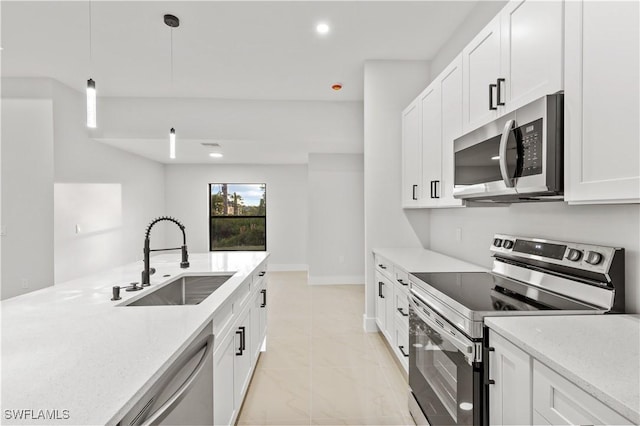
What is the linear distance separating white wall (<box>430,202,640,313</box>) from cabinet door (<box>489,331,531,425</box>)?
0.58 metres

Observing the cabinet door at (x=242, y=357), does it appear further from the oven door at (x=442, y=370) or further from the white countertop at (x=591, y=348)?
the white countertop at (x=591, y=348)

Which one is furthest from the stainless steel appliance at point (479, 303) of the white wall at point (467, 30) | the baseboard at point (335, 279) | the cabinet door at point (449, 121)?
the baseboard at point (335, 279)

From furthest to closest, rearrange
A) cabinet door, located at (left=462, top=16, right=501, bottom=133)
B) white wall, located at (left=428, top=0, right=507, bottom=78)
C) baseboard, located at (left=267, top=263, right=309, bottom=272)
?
1. baseboard, located at (left=267, top=263, right=309, bottom=272)
2. white wall, located at (left=428, top=0, right=507, bottom=78)
3. cabinet door, located at (left=462, top=16, right=501, bottom=133)

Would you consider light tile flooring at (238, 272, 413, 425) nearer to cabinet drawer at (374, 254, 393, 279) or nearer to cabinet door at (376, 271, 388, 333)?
cabinet door at (376, 271, 388, 333)

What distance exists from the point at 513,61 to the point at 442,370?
1573 mm

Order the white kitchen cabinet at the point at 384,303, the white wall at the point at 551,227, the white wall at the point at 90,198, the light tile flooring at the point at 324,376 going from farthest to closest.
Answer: the white wall at the point at 90,198
the white kitchen cabinet at the point at 384,303
the light tile flooring at the point at 324,376
the white wall at the point at 551,227

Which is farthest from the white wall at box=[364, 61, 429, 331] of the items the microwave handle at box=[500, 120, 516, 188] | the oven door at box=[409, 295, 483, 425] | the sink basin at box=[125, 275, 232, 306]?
the microwave handle at box=[500, 120, 516, 188]

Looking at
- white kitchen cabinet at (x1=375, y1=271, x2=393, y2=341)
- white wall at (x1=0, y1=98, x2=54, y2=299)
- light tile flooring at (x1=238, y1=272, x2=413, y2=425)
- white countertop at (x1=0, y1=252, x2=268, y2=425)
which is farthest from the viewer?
white wall at (x1=0, y1=98, x2=54, y2=299)

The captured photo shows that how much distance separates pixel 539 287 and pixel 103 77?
4755 mm

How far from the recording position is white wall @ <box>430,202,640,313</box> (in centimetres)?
115

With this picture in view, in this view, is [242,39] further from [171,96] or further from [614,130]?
[614,130]

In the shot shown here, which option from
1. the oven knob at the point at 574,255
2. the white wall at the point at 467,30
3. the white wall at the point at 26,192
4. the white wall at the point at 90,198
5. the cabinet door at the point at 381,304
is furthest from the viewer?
the white wall at the point at 90,198

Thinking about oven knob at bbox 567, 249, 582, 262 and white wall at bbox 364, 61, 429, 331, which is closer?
oven knob at bbox 567, 249, 582, 262

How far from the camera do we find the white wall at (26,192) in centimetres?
355
